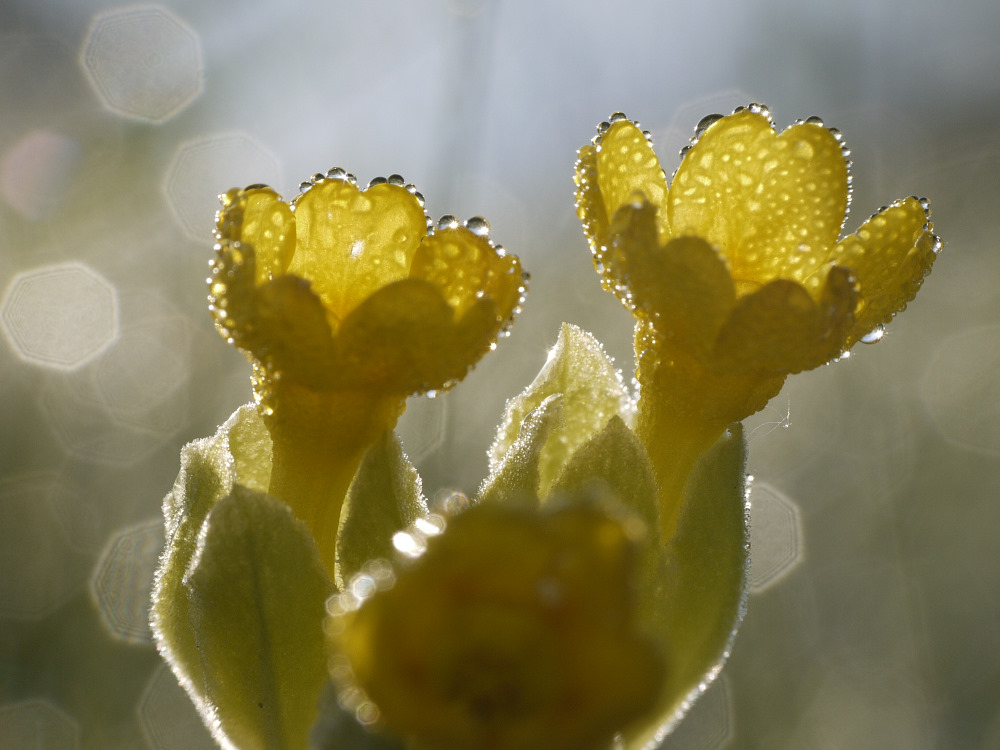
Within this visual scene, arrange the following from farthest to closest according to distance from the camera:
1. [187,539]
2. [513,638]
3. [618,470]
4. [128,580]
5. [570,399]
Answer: [128,580], [570,399], [187,539], [618,470], [513,638]

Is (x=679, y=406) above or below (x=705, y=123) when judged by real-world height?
below

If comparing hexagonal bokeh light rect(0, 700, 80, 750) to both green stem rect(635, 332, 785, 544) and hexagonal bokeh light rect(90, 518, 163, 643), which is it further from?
green stem rect(635, 332, 785, 544)

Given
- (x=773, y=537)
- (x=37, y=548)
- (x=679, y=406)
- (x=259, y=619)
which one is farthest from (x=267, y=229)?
(x=773, y=537)

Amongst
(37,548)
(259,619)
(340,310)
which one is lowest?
(37,548)

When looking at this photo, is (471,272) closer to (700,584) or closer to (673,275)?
(673,275)

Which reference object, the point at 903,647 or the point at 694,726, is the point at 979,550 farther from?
the point at 694,726

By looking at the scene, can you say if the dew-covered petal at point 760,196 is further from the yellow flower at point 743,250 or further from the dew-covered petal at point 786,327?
the dew-covered petal at point 786,327

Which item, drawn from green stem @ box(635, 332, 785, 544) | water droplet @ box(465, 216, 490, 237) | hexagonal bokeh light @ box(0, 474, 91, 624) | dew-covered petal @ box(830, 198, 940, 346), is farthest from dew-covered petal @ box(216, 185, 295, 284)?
hexagonal bokeh light @ box(0, 474, 91, 624)

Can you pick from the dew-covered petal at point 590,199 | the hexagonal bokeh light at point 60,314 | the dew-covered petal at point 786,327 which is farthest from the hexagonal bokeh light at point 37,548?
the dew-covered petal at point 786,327
